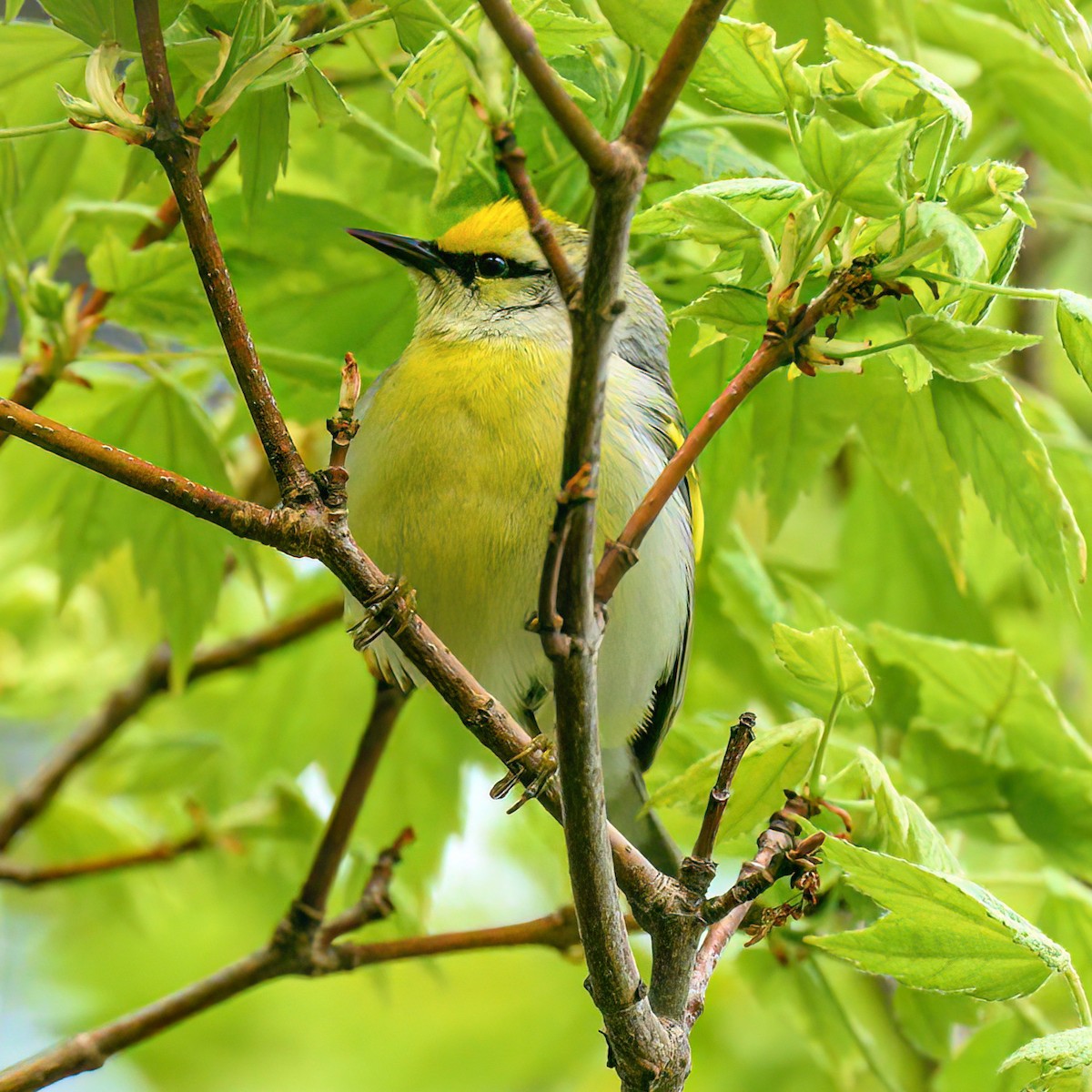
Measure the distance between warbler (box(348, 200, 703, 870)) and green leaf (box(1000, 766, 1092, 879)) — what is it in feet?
1.97

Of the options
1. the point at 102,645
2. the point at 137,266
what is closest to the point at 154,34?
the point at 137,266

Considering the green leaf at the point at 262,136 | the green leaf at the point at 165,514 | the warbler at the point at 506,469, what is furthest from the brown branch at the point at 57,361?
the warbler at the point at 506,469

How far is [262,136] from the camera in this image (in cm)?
150

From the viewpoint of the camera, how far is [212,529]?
2.01 m

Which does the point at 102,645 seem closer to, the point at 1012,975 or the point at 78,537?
the point at 78,537

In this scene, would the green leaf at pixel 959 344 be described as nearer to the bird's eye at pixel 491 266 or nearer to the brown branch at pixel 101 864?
the bird's eye at pixel 491 266

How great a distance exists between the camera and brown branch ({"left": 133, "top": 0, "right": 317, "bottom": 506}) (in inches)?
→ 46.0

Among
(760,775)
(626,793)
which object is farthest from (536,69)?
(626,793)

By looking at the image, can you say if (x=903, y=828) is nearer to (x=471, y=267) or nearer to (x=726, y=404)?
(x=726, y=404)

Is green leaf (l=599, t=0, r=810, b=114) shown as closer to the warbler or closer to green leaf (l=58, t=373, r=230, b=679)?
the warbler

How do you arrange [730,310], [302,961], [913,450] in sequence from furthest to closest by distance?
1. [302,961]
2. [913,450]
3. [730,310]

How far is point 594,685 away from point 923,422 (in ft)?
2.88

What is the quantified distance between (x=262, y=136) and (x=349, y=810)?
1.07 m

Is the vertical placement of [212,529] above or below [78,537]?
above
